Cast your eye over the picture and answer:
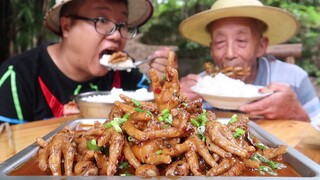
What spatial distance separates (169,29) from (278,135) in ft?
29.7

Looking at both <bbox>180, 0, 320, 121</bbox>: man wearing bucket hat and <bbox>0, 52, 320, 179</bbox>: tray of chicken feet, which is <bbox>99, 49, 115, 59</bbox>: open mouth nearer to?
<bbox>180, 0, 320, 121</bbox>: man wearing bucket hat

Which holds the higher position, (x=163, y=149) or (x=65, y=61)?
(x=65, y=61)

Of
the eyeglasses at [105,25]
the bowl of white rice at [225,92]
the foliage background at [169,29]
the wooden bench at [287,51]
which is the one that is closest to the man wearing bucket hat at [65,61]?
the eyeglasses at [105,25]

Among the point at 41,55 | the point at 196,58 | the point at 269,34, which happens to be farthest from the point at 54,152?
the point at 196,58

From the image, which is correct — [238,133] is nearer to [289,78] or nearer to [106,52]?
[106,52]

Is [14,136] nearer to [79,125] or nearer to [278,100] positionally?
[79,125]

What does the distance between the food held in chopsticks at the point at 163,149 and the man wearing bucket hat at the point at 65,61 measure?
1.69 metres

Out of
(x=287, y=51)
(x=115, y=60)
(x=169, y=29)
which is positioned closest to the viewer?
(x=115, y=60)

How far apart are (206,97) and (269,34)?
5.06 ft

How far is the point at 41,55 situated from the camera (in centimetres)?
333

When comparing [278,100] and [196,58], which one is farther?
[196,58]

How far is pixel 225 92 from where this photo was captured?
2.61m

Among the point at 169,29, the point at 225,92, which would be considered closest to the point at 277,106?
the point at 225,92

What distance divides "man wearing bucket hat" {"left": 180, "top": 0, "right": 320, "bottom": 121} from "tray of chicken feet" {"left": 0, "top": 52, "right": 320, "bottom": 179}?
4.58 ft
